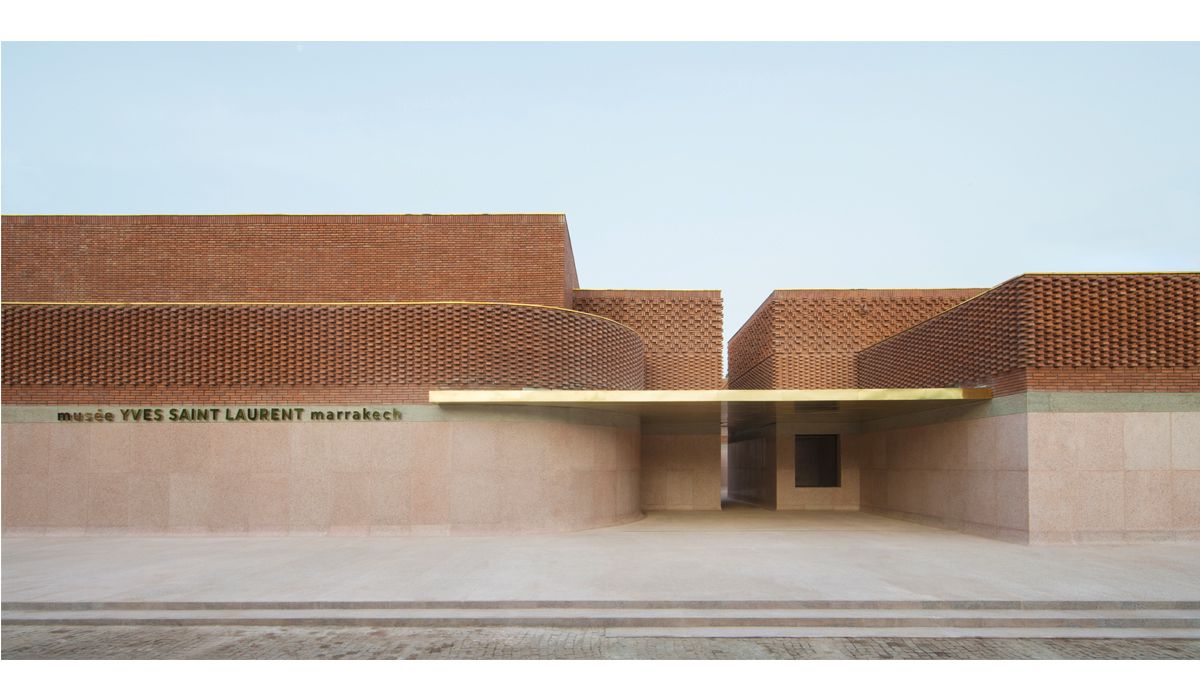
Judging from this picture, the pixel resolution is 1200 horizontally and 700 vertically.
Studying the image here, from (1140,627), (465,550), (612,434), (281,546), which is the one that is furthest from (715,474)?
(1140,627)

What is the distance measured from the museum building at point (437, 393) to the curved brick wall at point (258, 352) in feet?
0.13

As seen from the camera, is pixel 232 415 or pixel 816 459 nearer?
pixel 232 415

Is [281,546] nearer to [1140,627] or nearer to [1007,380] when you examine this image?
[1140,627]

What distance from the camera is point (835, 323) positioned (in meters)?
23.5

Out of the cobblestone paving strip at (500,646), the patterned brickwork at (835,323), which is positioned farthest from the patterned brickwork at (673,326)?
the cobblestone paving strip at (500,646)

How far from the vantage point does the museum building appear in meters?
13.7

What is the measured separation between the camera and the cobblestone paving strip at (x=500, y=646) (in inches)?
287

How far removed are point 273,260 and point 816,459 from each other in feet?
53.9

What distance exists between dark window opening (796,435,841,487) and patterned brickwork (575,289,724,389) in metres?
3.38

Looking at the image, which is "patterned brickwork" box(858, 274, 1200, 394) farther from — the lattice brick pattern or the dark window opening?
the dark window opening

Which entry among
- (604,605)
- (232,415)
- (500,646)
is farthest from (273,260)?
(500,646)

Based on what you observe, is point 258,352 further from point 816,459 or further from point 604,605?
point 816,459

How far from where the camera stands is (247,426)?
15.2 m

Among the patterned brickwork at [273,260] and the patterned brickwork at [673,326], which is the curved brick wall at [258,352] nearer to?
the patterned brickwork at [273,260]
